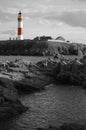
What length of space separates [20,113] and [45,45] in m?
127

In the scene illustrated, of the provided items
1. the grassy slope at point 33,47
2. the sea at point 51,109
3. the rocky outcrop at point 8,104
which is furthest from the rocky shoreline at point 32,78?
the grassy slope at point 33,47

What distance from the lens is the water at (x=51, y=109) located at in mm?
31516

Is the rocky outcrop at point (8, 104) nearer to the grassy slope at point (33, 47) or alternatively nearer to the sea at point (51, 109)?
the sea at point (51, 109)

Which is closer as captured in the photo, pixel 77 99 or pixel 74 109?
pixel 74 109

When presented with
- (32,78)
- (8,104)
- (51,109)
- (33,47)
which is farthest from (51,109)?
(33,47)

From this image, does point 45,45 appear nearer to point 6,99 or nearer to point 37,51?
point 37,51

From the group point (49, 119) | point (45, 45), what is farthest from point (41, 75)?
point (45, 45)

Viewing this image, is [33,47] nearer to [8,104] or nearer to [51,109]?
[51,109]

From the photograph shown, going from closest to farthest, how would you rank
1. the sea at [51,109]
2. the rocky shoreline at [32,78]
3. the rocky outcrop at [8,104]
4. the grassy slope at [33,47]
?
1. the sea at [51,109]
2. the rocky outcrop at [8,104]
3. the rocky shoreline at [32,78]
4. the grassy slope at [33,47]

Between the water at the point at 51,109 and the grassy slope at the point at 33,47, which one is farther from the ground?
the grassy slope at the point at 33,47

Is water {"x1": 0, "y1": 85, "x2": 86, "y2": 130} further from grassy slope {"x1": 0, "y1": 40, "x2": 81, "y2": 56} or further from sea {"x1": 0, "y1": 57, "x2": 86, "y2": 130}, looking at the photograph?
grassy slope {"x1": 0, "y1": 40, "x2": 81, "y2": 56}

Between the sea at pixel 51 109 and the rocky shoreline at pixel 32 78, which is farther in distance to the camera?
the rocky shoreline at pixel 32 78

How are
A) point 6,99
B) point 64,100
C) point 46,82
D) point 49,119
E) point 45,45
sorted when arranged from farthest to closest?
point 45,45
point 46,82
point 64,100
point 6,99
point 49,119

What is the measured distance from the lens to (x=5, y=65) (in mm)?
64812
